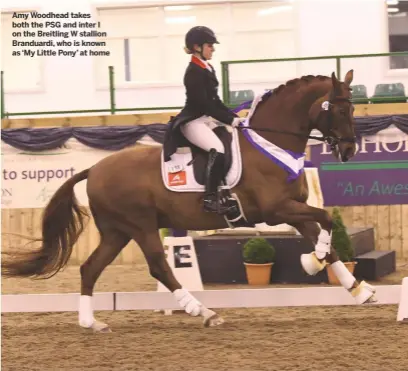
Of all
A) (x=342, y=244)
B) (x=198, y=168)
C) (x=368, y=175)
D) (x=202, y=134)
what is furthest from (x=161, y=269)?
(x=368, y=175)

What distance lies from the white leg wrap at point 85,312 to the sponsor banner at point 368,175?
16.6ft

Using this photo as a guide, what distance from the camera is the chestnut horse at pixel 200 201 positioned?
5.14 meters

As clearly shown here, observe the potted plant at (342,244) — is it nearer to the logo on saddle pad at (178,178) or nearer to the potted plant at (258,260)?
the potted plant at (258,260)

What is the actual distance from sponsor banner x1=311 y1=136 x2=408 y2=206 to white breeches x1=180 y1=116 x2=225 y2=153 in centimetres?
479

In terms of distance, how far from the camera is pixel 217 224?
5438 mm

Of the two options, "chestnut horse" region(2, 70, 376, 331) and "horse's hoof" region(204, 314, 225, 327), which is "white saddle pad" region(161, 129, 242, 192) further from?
"horse's hoof" region(204, 314, 225, 327)

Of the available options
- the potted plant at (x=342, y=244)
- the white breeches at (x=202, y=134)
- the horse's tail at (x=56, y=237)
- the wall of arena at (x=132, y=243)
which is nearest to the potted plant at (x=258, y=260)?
the potted plant at (x=342, y=244)

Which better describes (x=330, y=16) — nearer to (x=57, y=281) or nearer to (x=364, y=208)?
(x=364, y=208)

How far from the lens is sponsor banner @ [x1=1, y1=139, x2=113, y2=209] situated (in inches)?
409

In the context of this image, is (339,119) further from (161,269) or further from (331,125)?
(161,269)

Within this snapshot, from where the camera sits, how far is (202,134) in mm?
5301

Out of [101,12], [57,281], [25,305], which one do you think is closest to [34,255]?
[25,305]

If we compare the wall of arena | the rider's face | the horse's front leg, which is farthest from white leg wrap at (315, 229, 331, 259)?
the wall of arena

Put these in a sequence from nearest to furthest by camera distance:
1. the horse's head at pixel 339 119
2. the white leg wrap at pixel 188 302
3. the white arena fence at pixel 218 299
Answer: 1. the horse's head at pixel 339 119
2. the white leg wrap at pixel 188 302
3. the white arena fence at pixel 218 299
